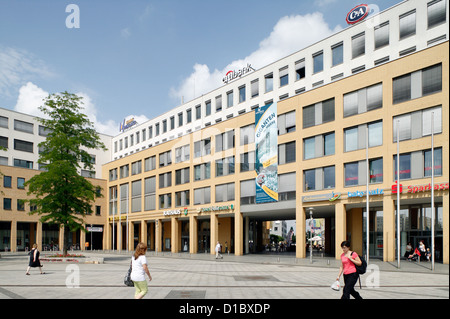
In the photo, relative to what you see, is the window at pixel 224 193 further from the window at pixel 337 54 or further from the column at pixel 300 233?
the window at pixel 337 54

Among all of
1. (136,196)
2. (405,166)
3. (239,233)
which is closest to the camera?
(405,166)

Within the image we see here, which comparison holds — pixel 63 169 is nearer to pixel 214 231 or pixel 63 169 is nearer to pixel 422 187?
pixel 214 231

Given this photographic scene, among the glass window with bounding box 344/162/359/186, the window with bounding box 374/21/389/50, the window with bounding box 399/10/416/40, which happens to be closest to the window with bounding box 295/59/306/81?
the window with bounding box 374/21/389/50

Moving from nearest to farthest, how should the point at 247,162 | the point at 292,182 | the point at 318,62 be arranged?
the point at 292,182 < the point at 247,162 < the point at 318,62

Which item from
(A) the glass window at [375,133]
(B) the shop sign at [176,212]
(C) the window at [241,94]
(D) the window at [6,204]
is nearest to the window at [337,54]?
(A) the glass window at [375,133]

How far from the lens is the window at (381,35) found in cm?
4329

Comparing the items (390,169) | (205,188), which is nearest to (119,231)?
(205,188)

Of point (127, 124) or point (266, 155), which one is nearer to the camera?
point (266, 155)

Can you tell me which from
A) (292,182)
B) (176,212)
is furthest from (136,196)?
(292,182)

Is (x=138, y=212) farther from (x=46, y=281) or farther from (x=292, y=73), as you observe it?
(x=46, y=281)

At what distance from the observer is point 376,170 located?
37.0 metres

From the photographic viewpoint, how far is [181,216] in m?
60.2

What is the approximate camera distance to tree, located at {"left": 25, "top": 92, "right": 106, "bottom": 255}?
38.2 meters

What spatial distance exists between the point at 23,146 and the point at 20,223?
15432 millimetres
